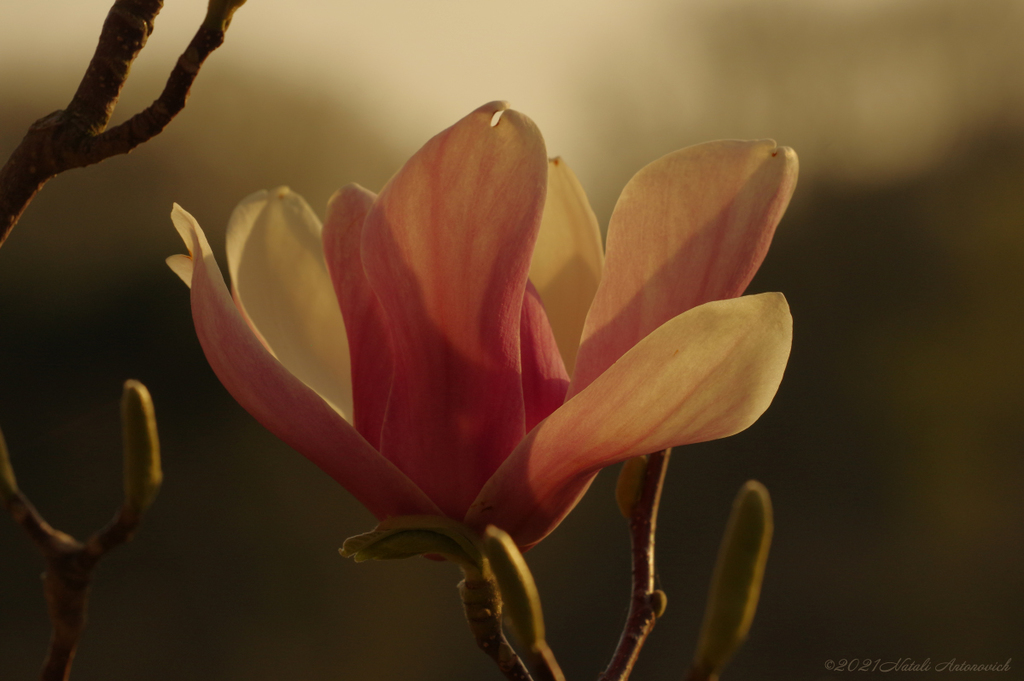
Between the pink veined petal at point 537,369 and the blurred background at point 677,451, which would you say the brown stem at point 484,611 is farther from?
the blurred background at point 677,451

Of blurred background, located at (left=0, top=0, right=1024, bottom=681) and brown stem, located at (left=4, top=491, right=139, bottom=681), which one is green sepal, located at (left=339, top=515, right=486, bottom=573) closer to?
brown stem, located at (left=4, top=491, right=139, bottom=681)

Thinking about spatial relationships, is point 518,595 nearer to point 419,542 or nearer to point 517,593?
→ point 517,593

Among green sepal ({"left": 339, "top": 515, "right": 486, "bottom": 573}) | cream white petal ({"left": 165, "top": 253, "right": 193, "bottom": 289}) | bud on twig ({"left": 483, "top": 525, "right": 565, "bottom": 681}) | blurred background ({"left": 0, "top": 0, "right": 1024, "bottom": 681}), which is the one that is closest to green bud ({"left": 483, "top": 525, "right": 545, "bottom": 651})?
bud on twig ({"left": 483, "top": 525, "right": 565, "bottom": 681})

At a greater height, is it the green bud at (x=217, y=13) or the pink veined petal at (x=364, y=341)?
the green bud at (x=217, y=13)

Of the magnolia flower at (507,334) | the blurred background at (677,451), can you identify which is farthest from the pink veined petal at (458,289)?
the blurred background at (677,451)

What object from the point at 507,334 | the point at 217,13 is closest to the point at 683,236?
the point at 507,334

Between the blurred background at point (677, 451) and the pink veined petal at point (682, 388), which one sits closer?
the pink veined petal at point (682, 388)
